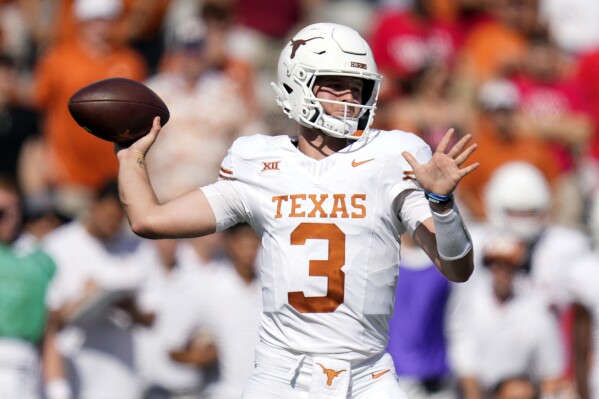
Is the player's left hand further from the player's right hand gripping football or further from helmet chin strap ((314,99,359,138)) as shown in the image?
the player's right hand gripping football

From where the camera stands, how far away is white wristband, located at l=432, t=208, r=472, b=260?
14.9 feet

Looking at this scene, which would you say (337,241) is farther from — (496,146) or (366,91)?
(496,146)

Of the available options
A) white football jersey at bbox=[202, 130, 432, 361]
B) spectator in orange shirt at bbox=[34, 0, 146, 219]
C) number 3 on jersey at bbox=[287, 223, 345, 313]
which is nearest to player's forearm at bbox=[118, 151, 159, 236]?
white football jersey at bbox=[202, 130, 432, 361]

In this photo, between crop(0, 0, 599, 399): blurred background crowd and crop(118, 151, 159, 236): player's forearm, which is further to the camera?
crop(0, 0, 599, 399): blurred background crowd

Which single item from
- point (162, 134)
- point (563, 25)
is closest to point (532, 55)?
point (563, 25)

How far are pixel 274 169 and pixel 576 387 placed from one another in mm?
3803

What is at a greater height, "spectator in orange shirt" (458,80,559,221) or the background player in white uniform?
the background player in white uniform

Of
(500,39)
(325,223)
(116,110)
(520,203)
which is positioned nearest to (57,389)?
(520,203)

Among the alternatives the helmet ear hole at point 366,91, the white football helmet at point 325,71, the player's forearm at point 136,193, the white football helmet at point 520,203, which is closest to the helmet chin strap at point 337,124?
the white football helmet at point 325,71

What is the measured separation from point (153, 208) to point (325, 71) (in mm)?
765

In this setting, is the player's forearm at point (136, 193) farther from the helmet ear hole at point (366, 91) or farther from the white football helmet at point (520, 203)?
the white football helmet at point (520, 203)

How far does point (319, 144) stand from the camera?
498 centimetres

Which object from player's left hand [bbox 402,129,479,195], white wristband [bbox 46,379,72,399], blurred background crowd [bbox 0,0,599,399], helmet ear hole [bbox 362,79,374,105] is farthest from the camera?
blurred background crowd [bbox 0,0,599,399]

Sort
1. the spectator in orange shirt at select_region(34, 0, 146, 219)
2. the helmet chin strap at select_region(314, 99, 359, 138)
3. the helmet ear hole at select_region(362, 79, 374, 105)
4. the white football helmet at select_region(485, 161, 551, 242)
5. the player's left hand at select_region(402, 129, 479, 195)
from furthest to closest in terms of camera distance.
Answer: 1. the spectator in orange shirt at select_region(34, 0, 146, 219)
2. the white football helmet at select_region(485, 161, 551, 242)
3. the helmet ear hole at select_region(362, 79, 374, 105)
4. the helmet chin strap at select_region(314, 99, 359, 138)
5. the player's left hand at select_region(402, 129, 479, 195)
